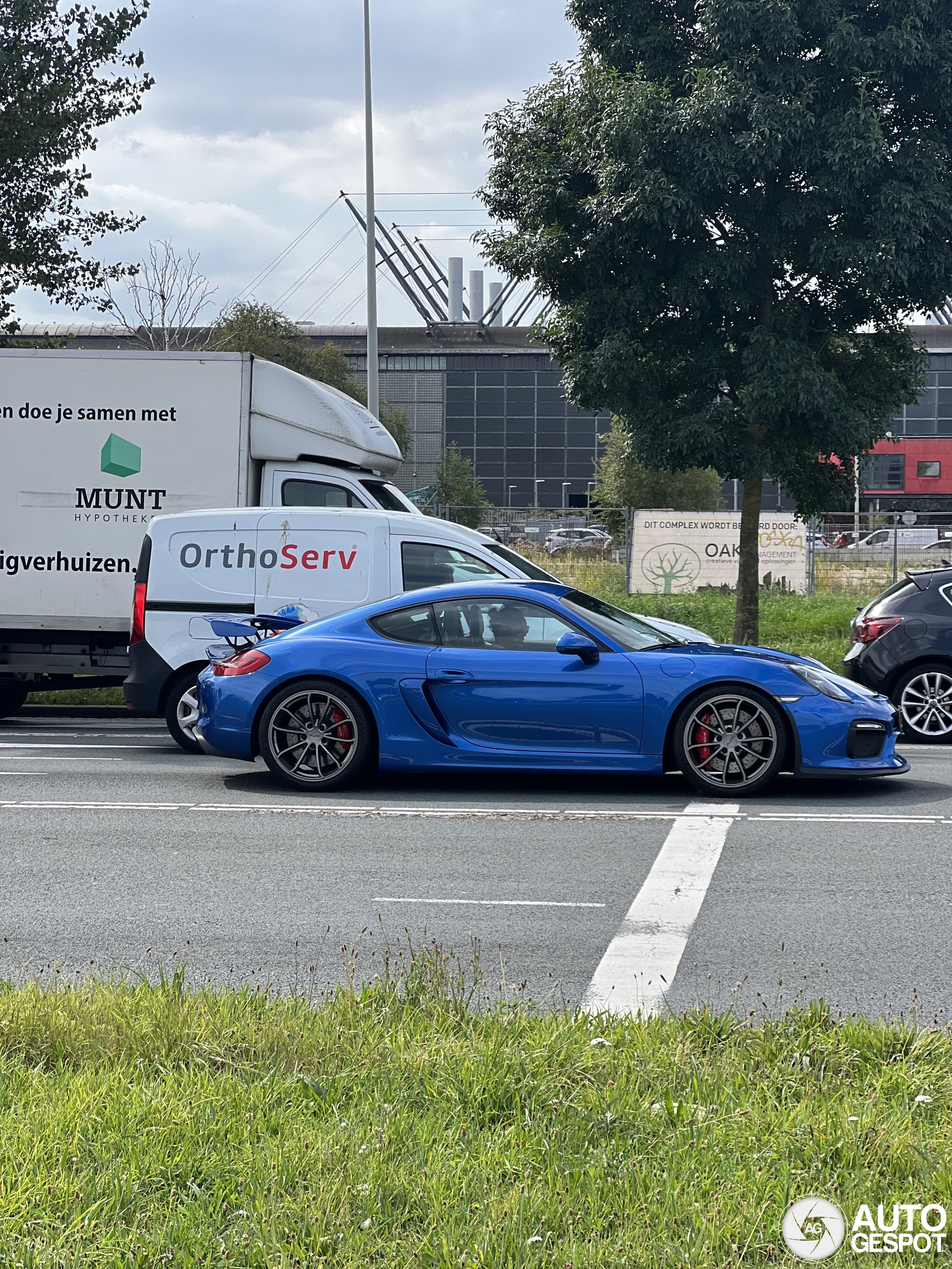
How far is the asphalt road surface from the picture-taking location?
4.95 m

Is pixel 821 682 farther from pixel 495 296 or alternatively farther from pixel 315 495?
pixel 495 296

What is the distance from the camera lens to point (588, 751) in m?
8.48

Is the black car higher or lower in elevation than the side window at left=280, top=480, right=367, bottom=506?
lower

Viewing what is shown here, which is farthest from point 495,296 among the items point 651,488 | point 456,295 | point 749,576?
point 749,576

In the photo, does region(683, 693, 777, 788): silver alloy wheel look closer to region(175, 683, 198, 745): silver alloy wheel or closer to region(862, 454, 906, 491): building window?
region(175, 683, 198, 745): silver alloy wheel

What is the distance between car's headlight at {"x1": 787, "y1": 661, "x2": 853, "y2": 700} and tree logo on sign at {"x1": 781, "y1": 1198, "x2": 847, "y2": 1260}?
575cm

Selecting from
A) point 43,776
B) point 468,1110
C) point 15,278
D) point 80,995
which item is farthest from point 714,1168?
point 15,278

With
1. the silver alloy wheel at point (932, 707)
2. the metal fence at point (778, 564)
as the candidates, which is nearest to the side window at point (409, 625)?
the silver alloy wheel at point (932, 707)

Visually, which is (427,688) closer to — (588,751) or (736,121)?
(588,751)

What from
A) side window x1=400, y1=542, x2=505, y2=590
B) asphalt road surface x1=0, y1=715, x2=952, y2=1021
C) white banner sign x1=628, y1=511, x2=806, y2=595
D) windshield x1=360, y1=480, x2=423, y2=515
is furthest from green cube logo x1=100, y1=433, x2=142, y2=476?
white banner sign x1=628, y1=511, x2=806, y2=595

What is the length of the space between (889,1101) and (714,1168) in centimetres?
68

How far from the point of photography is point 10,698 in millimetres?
14016

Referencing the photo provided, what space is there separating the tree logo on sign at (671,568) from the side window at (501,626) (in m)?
18.3

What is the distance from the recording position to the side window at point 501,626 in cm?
873
